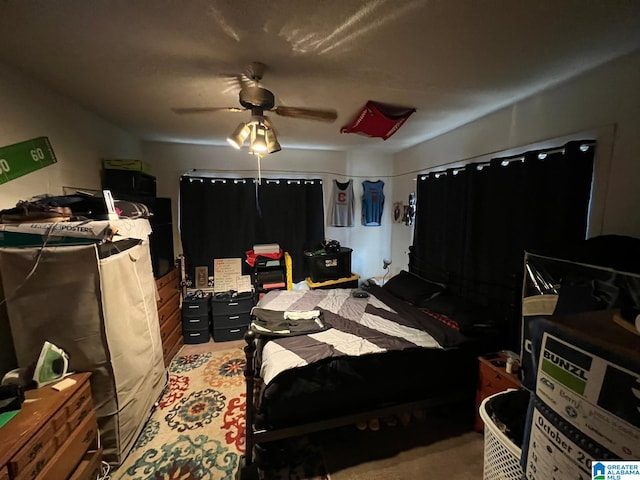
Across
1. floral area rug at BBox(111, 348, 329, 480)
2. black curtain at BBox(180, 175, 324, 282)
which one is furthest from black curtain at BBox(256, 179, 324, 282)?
floral area rug at BBox(111, 348, 329, 480)

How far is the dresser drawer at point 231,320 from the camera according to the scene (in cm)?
331

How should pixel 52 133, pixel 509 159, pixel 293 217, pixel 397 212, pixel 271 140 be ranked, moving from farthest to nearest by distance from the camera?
pixel 397 212 < pixel 293 217 < pixel 509 159 < pixel 52 133 < pixel 271 140

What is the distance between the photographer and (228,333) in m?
3.34

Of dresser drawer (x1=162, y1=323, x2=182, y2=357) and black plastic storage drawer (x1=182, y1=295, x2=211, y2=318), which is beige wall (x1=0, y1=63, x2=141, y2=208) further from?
dresser drawer (x1=162, y1=323, x2=182, y2=357)

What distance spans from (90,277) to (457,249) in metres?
3.02

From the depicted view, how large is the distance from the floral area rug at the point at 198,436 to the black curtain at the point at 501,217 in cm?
198

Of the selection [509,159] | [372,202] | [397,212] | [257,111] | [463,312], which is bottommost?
[463,312]

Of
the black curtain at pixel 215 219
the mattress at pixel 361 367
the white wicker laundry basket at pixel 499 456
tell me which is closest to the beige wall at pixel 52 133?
the black curtain at pixel 215 219

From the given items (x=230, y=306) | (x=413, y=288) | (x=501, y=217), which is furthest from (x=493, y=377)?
(x=230, y=306)

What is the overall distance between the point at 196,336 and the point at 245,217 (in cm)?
166

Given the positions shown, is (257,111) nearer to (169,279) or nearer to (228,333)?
(169,279)

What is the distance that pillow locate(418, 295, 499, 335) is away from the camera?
200cm

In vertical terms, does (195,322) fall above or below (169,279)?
below

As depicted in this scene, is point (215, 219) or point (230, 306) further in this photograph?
point (215, 219)
